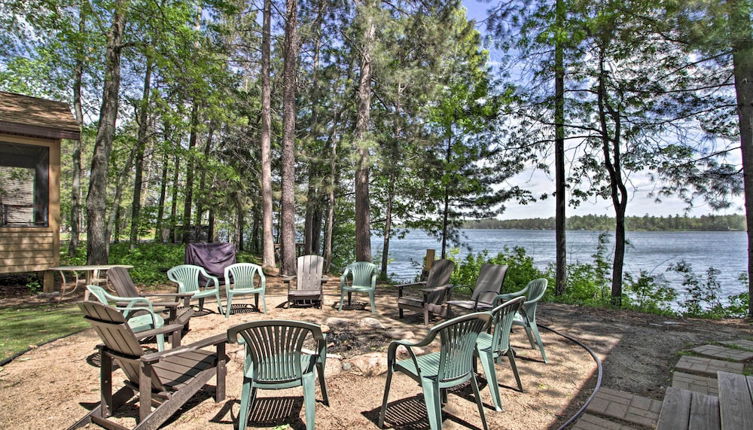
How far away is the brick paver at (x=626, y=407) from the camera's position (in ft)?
8.22

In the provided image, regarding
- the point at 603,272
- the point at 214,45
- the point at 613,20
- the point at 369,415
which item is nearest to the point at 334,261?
the point at 214,45

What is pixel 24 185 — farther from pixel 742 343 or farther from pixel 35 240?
pixel 742 343

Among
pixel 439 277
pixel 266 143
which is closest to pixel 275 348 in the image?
pixel 439 277

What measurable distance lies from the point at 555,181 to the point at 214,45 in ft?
33.5

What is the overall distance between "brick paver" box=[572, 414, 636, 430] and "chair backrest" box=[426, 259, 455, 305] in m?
2.95

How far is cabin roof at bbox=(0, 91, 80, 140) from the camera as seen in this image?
674 cm

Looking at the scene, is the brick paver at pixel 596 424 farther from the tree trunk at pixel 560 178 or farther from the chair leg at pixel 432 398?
the tree trunk at pixel 560 178

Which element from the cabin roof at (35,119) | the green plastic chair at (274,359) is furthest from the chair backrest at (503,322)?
the cabin roof at (35,119)

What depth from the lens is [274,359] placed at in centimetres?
243

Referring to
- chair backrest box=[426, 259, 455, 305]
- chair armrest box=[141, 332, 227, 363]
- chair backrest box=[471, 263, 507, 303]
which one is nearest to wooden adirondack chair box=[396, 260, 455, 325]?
chair backrest box=[426, 259, 455, 305]

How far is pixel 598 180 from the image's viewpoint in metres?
8.45

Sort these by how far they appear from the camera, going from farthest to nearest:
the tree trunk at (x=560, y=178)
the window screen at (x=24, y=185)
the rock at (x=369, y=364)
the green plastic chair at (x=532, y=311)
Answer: the tree trunk at (x=560, y=178)
the window screen at (x=24, y=185)
the green plastic chair at (x=532, y=311)
the rock at (x=369, y=364)

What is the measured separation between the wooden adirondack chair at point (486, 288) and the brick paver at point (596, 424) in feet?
7.79

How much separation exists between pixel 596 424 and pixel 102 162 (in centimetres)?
960
